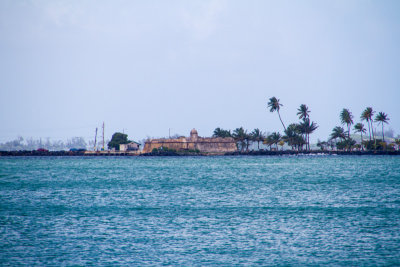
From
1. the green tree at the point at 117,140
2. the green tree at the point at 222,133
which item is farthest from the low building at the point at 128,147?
the green tree at the point at 222,133

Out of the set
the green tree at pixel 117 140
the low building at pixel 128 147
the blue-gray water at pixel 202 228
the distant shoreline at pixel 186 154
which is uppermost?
the green tree at pixel 117 140

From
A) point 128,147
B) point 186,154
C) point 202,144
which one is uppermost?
point 202,144

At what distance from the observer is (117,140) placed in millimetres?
158625

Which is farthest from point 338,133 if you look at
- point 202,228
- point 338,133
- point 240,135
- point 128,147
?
point 202,228

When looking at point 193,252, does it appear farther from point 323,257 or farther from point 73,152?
point 73,152

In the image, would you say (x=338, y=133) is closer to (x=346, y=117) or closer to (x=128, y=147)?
(x=346, y=117)

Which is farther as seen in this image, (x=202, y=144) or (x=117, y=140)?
(x=117, y=140)

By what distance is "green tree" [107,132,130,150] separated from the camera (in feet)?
518

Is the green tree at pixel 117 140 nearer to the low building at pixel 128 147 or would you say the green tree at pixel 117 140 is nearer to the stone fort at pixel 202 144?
the low building at pixel 128 147

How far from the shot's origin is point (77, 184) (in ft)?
161

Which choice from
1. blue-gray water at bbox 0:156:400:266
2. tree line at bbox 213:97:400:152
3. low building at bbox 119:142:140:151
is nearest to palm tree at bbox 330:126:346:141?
tree line at bbox 213:97:400:152

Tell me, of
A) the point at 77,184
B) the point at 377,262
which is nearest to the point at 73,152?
the point at 77,184

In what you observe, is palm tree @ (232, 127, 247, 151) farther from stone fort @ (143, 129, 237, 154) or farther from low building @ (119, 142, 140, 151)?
low building @ (119, 142, 140, 151)

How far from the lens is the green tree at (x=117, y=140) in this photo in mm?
158000
